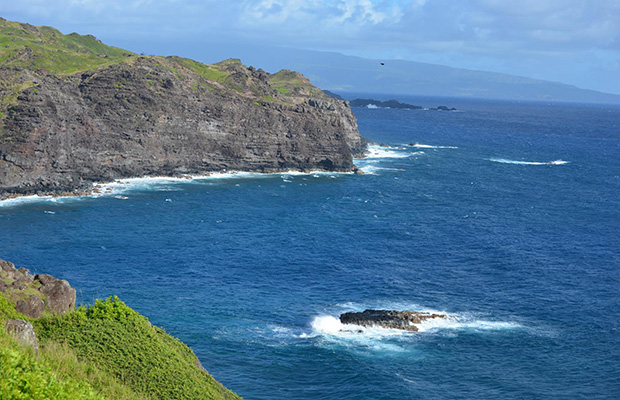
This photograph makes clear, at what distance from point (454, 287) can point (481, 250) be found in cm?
1729

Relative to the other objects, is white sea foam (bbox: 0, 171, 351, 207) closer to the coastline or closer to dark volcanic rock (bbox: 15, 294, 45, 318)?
the coastline

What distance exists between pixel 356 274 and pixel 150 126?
77690mm

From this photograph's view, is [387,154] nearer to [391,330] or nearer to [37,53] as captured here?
[37,53]

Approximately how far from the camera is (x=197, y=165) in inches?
5694

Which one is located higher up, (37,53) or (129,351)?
(37,53)

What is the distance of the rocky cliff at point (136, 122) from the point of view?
12256cm

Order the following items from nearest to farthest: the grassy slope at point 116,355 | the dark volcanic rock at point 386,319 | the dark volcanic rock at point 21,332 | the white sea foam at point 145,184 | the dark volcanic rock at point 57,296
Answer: the dark volcanic rock at point 21,332
the grassy slope at point 116,355
the dark volcanic rock at point 57,296
the dark volcanic rock at point 386,319
the white sea foam at point 145,184

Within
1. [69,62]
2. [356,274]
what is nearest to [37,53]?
[69,62]

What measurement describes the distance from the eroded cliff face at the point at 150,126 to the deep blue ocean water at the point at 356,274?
29.8 ft

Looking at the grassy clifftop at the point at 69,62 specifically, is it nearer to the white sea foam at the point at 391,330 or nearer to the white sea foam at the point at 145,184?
the white sea foam at the point at 145,184

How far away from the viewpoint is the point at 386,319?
65.5 meters

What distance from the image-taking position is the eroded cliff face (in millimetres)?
122062

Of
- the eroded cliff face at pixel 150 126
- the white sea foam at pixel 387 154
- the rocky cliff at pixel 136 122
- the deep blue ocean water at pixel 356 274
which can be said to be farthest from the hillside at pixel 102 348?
the white sea foam at pixel 387 154

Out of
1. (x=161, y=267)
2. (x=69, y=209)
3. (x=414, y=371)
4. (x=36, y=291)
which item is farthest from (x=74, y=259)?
(x=414, y=371)
